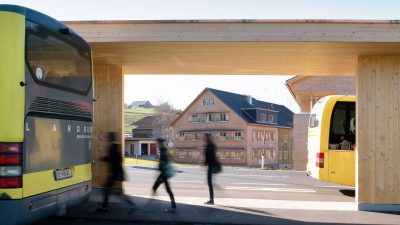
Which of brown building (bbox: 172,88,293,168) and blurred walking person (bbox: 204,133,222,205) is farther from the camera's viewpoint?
brown building (bbox: 172,88,293,168)

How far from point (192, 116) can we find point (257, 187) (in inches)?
2254

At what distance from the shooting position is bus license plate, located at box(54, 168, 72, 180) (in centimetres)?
772

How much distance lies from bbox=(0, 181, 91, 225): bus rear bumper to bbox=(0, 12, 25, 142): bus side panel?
94 cm

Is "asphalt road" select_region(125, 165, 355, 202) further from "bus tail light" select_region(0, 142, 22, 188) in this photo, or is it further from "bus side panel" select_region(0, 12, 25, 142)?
"bus side panel" select_region(0, 12, 25, 142)

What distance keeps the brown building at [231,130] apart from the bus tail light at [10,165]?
60893 mm

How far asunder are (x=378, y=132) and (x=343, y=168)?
116 inches

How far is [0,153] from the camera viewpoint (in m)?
6.52

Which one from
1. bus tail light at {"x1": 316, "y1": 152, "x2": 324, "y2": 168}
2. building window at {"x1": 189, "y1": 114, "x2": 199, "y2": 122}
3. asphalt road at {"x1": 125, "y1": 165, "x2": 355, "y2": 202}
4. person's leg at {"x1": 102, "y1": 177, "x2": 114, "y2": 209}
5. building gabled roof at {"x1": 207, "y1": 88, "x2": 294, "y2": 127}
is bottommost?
asphalt road at {"x1": 125, "y1": 165, "x2": 355, "y2": 202}

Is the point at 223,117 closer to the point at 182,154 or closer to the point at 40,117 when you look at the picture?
the point at 182,154

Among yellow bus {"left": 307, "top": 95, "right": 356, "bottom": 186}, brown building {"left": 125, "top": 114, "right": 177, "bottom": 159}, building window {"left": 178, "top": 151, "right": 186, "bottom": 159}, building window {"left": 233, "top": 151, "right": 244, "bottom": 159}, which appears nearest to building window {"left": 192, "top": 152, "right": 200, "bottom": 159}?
building window {"left": 178, "top": 151, "right": 186, "bottom": 159}

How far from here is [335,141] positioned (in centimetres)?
1496

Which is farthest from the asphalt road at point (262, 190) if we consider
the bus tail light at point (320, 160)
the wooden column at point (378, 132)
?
the wooden column at point (378, 132)

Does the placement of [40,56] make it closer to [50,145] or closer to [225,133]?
[50,145]

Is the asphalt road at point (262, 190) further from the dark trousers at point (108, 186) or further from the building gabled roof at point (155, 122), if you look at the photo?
the building gabled roof at point (155, 122)
